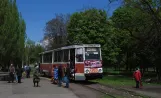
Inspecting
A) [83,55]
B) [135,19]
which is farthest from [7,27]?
[135,19]

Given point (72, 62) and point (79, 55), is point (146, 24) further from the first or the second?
point (72, 62)

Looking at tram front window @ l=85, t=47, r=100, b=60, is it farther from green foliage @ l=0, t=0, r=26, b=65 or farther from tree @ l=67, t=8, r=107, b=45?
tree @ l=67, t=8, r=107, b=45

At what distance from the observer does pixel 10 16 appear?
41656mm

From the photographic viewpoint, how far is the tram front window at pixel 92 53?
32987 mm

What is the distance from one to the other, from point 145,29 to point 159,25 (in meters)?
3.20

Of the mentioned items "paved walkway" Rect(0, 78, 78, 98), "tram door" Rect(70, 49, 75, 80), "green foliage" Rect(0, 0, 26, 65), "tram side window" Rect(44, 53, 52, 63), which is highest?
"green foliage" Rect(0, 0, 26, 65)

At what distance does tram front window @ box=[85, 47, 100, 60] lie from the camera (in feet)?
108

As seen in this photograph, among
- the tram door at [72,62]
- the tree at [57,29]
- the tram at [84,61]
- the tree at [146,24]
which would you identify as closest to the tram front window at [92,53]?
the tram at [84,61]

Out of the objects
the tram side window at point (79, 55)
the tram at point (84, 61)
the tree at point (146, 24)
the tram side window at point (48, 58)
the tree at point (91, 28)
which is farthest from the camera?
the tree at point (91, 28)

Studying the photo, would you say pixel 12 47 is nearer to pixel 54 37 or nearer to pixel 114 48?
pixel 114 48

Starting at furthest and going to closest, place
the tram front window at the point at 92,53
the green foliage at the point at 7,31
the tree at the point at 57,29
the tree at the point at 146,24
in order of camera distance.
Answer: the tree at the point at 57,29 → the green foliage at the point at 7,31 → the tree at the point at 146,24 → the tram front window at the point at 92,53

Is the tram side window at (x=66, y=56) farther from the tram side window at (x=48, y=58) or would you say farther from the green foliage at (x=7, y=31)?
the green foliage at (x=7, y=31)

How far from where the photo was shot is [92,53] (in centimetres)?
3328

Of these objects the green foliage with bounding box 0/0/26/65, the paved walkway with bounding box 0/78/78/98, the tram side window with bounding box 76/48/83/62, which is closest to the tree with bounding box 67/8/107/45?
the green foliage with bounding box 0/0/26/65
